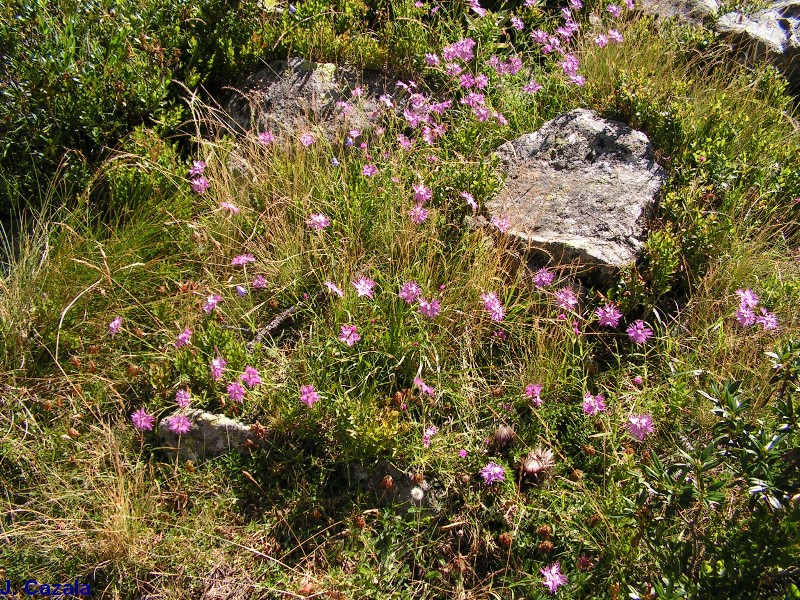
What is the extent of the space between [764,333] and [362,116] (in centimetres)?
286

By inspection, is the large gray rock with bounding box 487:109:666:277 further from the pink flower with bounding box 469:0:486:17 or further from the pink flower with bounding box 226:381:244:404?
the pink flower with bounding box 226:381:244:404

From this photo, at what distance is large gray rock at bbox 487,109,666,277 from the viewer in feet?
12.8

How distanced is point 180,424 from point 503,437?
5.32ft

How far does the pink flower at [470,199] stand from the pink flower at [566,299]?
29.7 inches

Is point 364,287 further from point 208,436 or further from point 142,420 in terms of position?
point 142,420

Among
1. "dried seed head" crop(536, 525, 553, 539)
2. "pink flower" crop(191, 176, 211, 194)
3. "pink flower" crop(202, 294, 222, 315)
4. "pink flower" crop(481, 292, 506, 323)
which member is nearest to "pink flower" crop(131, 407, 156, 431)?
"pink flower" crop(202, 294, 222, 315)

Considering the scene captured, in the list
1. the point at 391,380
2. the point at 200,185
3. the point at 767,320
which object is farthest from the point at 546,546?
the point at 200,185

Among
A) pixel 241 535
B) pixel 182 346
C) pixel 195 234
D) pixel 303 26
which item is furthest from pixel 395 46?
pixel 241 535

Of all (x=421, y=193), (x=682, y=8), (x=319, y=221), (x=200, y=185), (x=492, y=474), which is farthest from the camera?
(x=682, y=8)

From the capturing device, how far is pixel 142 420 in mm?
3314

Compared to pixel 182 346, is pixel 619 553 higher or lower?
higher

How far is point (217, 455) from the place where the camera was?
3.37m

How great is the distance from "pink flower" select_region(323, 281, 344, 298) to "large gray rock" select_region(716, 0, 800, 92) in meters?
4.18

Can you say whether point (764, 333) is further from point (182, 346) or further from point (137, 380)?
point (137, 380)
